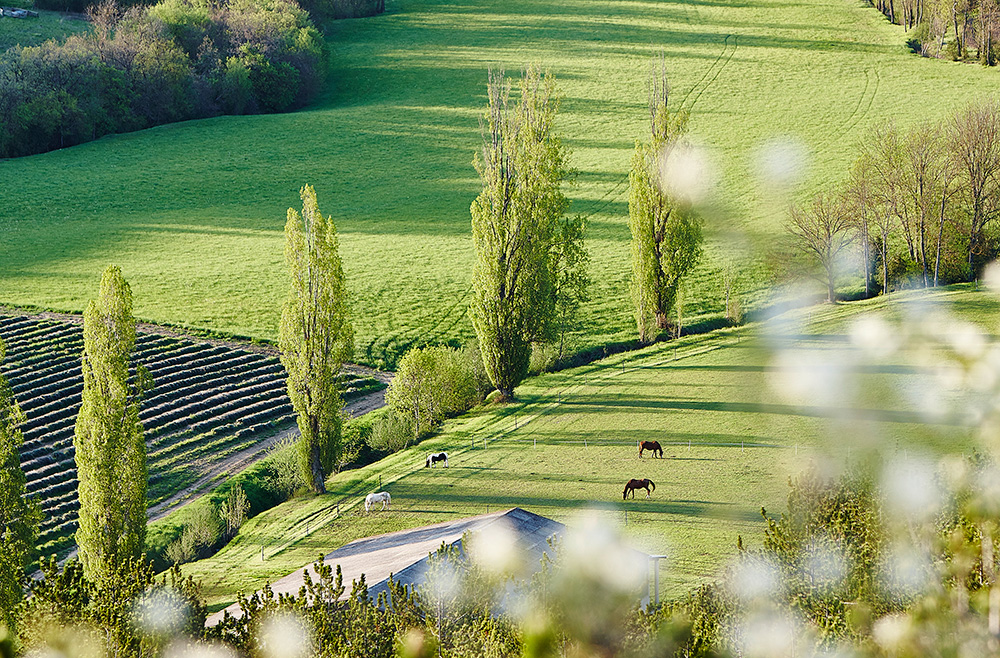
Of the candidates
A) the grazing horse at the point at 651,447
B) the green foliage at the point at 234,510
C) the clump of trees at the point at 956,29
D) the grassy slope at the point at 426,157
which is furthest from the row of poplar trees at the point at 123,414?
the clump of trees at the point at 956,29

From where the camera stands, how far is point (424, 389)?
42.1 metres

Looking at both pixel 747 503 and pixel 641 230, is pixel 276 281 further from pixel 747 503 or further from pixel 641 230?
pixel 747 503

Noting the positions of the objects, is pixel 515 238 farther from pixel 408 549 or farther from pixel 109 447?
A: pixel 408 549

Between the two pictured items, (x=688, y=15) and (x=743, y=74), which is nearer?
(x=743, y=74)

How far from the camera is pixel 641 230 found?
48.4 metres

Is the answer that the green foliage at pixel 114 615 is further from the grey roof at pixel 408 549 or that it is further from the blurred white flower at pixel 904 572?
the blurred white flower at pixel 904 572

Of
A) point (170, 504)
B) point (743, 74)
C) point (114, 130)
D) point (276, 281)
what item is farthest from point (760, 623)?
point (114, 130)

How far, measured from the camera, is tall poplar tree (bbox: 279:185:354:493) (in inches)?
1459

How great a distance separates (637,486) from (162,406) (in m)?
27.2

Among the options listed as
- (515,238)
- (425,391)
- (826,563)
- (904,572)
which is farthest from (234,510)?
(904,572)

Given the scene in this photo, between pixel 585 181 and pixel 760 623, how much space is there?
6516cm

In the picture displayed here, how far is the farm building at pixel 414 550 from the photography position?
70.2 ft

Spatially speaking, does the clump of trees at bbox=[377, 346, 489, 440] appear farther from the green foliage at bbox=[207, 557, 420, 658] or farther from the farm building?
the green foliage at bbox=[207, 557, 420, 658]

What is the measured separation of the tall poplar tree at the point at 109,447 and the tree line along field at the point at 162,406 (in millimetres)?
7132
